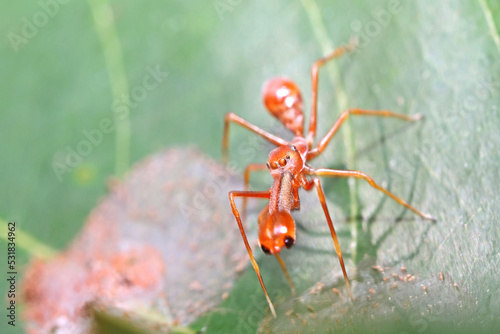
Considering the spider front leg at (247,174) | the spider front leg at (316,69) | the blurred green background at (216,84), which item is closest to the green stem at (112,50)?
the blurred green background at (216,84)

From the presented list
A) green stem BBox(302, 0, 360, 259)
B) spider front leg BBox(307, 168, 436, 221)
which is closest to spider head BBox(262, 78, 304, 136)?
green stem BBox(302, 0, 360, 259)

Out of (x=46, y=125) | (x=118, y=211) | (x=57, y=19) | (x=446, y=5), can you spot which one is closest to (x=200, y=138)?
(x=118, y=211)

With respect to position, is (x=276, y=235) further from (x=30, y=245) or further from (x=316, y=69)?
(x=30, y=245)

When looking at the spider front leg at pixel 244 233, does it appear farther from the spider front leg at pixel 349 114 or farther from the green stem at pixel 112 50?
the green stem at pixel 112 50

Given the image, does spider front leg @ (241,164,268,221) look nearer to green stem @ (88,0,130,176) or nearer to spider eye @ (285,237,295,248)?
spider eye @ (285,237,295,248)

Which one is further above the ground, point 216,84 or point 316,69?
point 216,84

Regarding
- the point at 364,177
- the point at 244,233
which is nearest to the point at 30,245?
the point at 244,233
